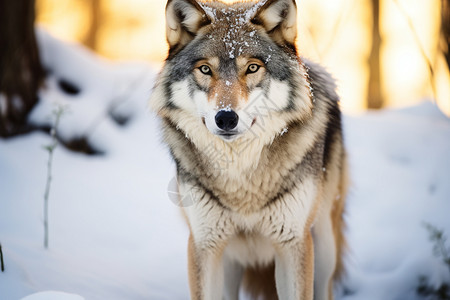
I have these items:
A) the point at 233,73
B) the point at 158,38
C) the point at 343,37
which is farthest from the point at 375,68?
the point at 233,73

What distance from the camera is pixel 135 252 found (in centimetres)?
363

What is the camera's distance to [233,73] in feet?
7.39

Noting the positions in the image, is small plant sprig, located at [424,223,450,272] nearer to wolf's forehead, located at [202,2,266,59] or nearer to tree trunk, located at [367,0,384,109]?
wolf's forehead, located at [202,2,266,59]

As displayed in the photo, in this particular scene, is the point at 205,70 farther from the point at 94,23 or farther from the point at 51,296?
the point at 94,23

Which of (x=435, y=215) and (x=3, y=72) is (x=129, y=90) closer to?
(x=3, y=72)

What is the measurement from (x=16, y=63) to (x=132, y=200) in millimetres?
2362

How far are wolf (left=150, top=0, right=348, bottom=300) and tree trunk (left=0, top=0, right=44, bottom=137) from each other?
316 centimetres

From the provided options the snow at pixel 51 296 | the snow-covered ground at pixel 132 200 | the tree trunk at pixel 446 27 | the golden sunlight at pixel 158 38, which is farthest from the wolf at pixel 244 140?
the golden sunlight at pixel 158 38

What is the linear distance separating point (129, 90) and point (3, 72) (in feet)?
5.27

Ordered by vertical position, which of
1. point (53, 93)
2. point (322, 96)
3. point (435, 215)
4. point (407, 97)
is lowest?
point (407, 97)

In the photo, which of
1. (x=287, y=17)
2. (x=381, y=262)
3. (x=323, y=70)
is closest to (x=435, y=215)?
(x=381, y=262)

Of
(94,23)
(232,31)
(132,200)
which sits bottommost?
(132,200)

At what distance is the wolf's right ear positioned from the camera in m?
2.38

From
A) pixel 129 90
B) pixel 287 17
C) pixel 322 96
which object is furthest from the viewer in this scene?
pixel 129 90
